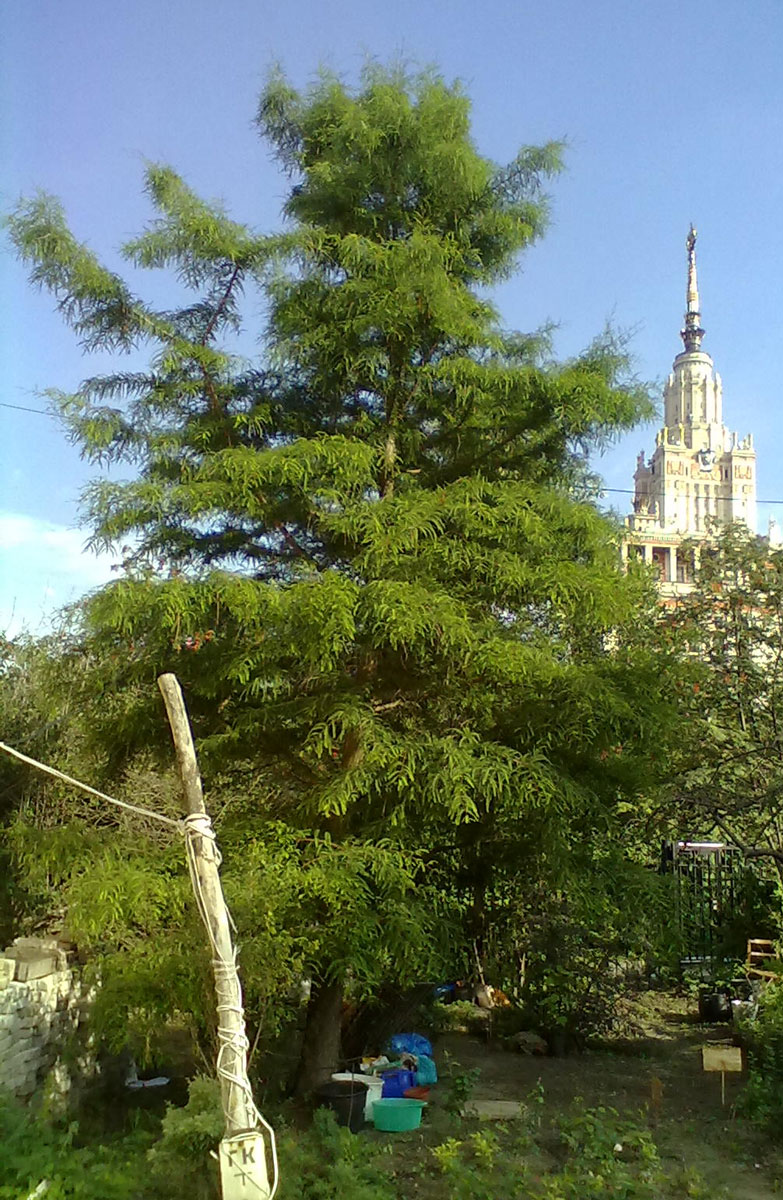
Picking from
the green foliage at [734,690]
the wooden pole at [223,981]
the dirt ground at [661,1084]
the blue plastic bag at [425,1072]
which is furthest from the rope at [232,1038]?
the green foliage at [734,690]

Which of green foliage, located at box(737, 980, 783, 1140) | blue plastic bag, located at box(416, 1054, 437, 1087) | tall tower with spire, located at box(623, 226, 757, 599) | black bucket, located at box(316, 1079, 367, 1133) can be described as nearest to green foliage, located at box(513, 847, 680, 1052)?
green foliage, located at box(737, 980, 783, 1140)

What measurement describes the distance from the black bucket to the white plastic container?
0.05 metres

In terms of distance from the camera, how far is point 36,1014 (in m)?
5.72

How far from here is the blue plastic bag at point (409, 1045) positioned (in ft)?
23.3

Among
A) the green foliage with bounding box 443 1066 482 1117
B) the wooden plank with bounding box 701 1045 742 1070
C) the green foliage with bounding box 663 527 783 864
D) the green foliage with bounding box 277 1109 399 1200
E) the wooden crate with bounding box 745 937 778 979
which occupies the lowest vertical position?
the green foliage with bounding box 277 1109 399 1200

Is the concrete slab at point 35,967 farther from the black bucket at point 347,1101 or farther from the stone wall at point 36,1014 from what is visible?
A: the black bucket at point 347,1101

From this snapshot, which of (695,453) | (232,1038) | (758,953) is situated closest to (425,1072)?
(758,953)

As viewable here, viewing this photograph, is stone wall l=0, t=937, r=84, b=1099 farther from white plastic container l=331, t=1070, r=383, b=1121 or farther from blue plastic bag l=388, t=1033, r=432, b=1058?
blue plastic bag l=388, t=1033, r=432, b=1058

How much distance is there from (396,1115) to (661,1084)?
2206 mm

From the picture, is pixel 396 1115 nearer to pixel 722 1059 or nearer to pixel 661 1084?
pixel 722 1059

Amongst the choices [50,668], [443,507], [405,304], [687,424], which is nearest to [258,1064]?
[50,668]

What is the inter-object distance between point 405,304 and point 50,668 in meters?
3.47

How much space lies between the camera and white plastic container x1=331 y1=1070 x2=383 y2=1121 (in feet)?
19.1

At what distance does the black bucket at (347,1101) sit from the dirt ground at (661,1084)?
53.4 inches
